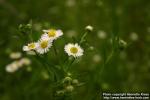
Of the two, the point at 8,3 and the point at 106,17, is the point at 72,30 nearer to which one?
the point at 106,17

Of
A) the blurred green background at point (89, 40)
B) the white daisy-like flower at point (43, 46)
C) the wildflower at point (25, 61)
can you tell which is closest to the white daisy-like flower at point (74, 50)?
the white daisy-like flower at point (43, 46)

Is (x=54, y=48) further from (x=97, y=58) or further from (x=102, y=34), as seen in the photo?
(x=102, y=34)

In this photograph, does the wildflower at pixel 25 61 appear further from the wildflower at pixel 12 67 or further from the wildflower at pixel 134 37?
the wildflower at pixel 134 37

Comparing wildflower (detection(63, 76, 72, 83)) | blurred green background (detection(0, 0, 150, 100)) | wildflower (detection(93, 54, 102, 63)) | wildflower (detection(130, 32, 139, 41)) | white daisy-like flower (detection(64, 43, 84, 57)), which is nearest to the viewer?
wildflower (detection(63, 76, 72, 83))

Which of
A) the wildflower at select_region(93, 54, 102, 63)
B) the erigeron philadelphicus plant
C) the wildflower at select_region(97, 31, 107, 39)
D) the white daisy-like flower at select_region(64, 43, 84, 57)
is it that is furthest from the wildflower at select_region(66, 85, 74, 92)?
the wildflower at select_region(97, 31, 107, 39)

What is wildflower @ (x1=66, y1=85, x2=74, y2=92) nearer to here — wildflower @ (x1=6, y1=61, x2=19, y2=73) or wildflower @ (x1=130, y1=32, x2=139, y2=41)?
wildflower @ (x1=6, y1=61, x2=19, y2=73)
